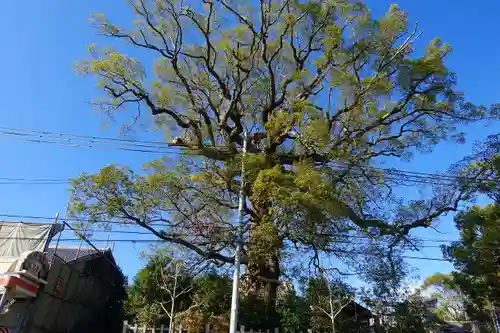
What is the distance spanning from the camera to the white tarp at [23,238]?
10703mm

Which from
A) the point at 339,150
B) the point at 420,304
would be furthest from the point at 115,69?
the point at 420,304

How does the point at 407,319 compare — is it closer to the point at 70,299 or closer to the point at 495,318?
the point at 495,318

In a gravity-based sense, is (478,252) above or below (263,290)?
above

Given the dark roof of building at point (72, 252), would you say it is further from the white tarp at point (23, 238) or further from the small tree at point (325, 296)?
the small tree at point (325, 296)

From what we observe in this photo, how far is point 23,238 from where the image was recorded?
→ 10.9 metres

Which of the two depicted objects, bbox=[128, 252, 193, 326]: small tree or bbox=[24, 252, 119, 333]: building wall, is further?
bbox=[128, 252, 193, 326]: small tree

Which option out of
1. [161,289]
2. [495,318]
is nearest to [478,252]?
[495,318]

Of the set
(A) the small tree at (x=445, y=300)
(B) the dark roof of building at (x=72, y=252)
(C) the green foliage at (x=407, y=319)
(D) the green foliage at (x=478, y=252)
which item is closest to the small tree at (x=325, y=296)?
(C) the green foliage at (x=407, y=319)

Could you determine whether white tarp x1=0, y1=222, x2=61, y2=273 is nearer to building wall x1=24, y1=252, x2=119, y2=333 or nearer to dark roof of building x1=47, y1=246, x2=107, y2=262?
building wall x1=24, y1=252, x2=119, y2=333

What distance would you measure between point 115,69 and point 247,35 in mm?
4122

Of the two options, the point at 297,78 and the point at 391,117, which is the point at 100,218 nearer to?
the point at 297,78

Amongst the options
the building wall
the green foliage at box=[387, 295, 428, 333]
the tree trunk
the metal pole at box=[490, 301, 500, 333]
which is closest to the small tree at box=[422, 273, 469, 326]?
the metal pole at box=[490, 301, 500, 333]

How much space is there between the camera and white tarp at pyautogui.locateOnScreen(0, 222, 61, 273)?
35.1 feet

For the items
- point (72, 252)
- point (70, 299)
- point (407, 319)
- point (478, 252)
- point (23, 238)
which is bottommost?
point (407, 319)
